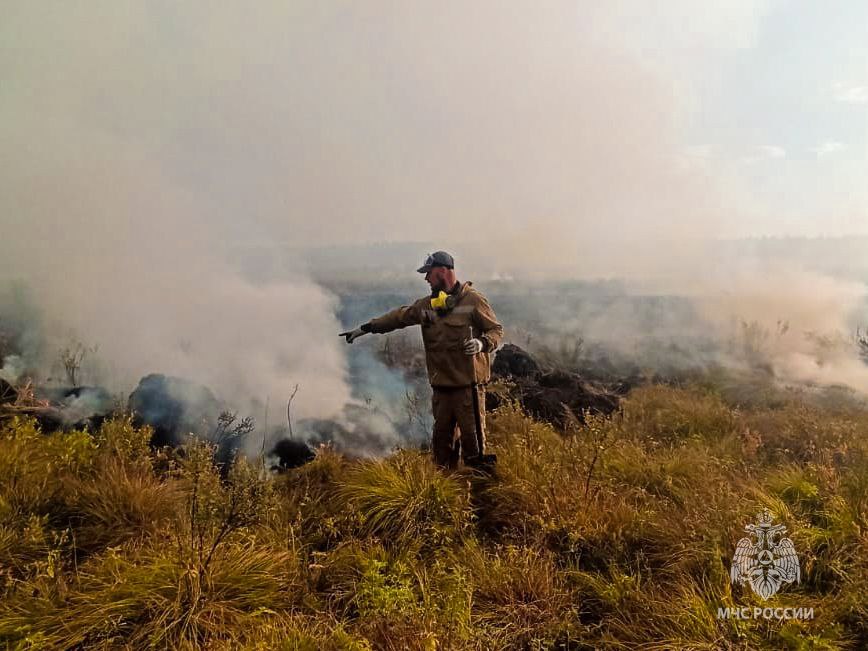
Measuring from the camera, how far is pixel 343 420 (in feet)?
26.0

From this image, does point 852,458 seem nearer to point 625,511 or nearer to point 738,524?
point 738,524

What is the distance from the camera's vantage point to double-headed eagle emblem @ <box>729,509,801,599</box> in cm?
314

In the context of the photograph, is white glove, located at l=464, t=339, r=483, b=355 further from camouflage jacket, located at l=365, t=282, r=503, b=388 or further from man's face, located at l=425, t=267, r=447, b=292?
man's face, located at l=425, t=267, r=447, b=292

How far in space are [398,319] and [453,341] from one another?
565mm

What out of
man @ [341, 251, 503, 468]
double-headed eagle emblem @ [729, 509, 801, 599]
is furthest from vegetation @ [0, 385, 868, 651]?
man @ [341, 251, 503, 468]

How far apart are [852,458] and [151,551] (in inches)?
232

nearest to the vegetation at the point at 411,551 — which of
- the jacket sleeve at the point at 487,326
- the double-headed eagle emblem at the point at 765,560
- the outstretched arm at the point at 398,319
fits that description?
the double-headed eagle emblem at the point at 765,560

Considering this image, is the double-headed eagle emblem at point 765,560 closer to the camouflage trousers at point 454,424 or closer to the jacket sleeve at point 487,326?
the camouflage trousers at point 454,424

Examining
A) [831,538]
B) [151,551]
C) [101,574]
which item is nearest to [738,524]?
[831,538]

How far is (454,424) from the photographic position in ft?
15.8

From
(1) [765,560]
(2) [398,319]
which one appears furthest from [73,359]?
(1) [765,560]

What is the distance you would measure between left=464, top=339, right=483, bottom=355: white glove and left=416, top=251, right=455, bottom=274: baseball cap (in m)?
0.76

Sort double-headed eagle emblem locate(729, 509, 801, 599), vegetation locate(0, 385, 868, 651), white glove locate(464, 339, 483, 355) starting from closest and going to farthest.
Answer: vegetation locate(0, 385, 868, 651) < double-headed eagle emblem locate(729, 509, 801, 599) < white glove locate(464, 339, 483, 355)

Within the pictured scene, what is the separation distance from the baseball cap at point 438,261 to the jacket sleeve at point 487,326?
0.43 metres
